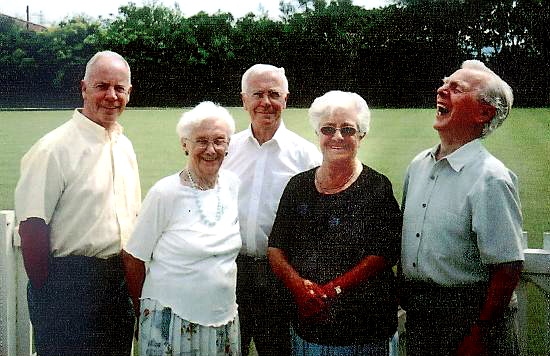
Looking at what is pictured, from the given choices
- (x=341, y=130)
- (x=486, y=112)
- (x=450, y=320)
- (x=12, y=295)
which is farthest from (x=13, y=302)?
(x=486, y=112)

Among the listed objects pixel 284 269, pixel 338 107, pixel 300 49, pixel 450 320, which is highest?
pixel 300 49

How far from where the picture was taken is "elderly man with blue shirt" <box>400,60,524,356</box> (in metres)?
1.70

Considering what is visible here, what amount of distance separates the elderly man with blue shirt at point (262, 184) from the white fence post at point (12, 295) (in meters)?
0.90

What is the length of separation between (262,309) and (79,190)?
2.74 feet

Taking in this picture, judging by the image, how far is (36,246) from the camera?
1.92 m

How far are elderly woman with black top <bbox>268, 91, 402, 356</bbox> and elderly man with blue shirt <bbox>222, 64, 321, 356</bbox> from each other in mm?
339

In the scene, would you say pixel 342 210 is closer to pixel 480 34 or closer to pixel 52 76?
pixel 480 34

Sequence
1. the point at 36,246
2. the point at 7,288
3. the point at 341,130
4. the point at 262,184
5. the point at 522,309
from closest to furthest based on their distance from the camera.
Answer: the point at 341,130 < the point at 36,246 < the point at 522,309 < the point at 262,184 < the point at 7,288

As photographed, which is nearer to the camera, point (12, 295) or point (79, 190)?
point (79, 190)

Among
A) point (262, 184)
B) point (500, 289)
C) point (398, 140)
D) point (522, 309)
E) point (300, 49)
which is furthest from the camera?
point (398, 140)

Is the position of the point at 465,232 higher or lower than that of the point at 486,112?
lower

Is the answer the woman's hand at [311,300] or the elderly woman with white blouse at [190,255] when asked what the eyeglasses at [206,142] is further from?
the woman's hand at [311,300]

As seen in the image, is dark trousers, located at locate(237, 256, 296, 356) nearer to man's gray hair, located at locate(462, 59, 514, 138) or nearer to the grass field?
the grass field

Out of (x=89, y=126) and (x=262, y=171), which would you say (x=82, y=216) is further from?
(x=262, y=171)
